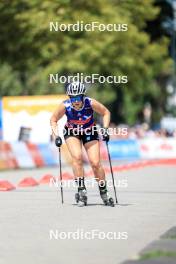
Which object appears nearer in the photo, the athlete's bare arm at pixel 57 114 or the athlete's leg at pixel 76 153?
the athlete's bare arm at pixel 57 114

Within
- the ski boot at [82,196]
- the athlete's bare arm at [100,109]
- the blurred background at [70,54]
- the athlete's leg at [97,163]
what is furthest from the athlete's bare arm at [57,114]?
the blurred background at [70,54]

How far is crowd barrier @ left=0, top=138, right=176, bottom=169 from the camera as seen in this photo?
32938 mm

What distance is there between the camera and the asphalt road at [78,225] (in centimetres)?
966

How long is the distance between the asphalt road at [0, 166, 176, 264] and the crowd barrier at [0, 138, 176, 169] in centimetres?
1383

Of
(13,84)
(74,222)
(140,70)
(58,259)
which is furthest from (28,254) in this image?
(13,84)

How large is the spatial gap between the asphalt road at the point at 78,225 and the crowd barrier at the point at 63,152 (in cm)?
1383

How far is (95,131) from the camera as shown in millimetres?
15031

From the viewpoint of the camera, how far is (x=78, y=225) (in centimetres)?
1220

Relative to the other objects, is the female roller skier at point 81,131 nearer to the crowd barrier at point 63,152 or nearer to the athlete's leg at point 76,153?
the athlete's leg at point 76,153

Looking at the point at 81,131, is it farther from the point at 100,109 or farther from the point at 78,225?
the point at 78,225

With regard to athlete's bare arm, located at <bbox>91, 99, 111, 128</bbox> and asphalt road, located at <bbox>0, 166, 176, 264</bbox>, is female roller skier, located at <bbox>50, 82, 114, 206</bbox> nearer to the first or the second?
athlete's bare arm, located at <bbox>91, 99, 111, 128</bbox>

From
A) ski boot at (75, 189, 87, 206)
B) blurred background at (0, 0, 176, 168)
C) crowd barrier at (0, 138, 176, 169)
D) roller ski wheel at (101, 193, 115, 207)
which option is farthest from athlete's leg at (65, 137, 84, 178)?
blurred background at (0, 0, 176, 168)

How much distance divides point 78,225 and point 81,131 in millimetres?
2934

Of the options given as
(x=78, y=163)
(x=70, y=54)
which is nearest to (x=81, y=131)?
(x=78, y=163)
